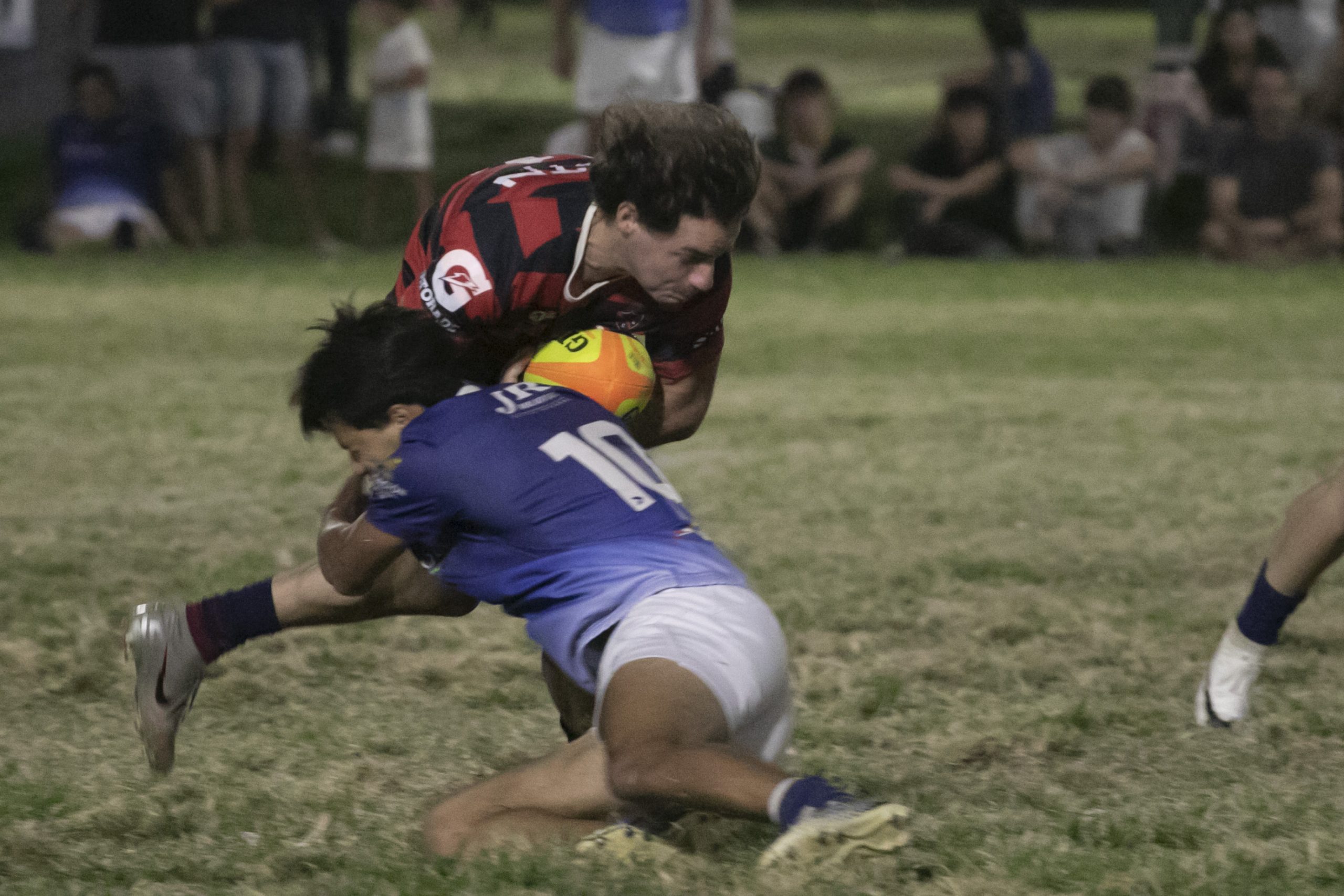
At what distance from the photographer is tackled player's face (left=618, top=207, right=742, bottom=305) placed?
4.01m

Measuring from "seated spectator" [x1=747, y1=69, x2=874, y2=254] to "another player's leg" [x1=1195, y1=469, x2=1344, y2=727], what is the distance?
9.82 m

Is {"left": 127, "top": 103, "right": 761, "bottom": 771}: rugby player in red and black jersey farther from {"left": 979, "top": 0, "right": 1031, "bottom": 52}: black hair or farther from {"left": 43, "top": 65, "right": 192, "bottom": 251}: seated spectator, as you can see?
{"left": 979, "top": 0, "right": 1031, "bottom": 52}: black hair

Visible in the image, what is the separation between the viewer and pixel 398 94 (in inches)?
573

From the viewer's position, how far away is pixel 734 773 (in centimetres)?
340

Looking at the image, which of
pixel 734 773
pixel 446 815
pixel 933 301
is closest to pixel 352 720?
pixel 446 815

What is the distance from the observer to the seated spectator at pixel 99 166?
1427 cm

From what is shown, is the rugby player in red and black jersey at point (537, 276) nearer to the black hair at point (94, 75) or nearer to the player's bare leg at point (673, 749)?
the player's bare leg at point (673, 749)

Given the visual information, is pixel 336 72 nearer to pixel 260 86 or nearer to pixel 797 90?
pixel 260 86

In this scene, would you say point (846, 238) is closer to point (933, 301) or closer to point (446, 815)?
point (933, 301)

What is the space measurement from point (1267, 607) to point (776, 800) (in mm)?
1954

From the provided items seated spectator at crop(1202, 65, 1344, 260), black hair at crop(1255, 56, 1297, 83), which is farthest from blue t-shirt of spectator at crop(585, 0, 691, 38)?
black hair at crop(1255, 56, 1297, 83)

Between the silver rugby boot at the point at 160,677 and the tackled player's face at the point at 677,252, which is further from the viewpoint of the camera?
the silver rugby boot at the point at 160,677

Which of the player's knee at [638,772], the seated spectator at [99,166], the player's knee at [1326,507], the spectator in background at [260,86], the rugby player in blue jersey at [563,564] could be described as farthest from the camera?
the spectator in background at [260,86]

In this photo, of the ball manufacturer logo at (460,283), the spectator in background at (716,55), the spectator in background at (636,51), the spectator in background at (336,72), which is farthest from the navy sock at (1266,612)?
the spectator in background at (336,72)
